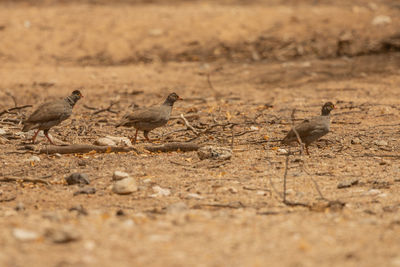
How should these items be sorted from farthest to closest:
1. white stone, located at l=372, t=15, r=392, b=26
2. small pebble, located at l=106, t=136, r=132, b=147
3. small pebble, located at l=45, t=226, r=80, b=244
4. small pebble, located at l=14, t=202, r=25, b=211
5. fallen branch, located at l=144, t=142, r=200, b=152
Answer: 1. white stone, located at l=372, t=15, r=392, b=26
2. small pebble, located at l=106, t=136, r=132, b=147
3. fallen branch, located at l=144, t=142, r=200, b=152
4. small pebble, located at l=14, t=202, r=25, b=211
5. small pebble, located at l=45, t=226, r=80, b=244

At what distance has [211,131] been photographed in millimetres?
8516

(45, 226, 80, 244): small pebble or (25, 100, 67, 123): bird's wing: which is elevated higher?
(25, 100, 67, 123): bird's wing

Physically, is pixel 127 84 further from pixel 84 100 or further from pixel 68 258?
pixel 68 258

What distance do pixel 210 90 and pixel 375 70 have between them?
12.0 ft

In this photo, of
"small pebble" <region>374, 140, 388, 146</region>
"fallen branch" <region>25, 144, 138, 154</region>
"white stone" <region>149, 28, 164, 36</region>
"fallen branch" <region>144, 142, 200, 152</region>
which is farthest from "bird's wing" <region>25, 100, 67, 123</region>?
"white stone" <region>149, 28, 164, 36</region>

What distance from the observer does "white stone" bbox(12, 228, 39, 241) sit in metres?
4.16

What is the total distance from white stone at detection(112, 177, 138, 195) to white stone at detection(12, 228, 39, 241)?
179cm

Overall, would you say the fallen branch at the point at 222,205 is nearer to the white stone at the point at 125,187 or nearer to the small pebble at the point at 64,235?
the white stone at the point at 125,187

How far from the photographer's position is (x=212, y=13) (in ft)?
56.3

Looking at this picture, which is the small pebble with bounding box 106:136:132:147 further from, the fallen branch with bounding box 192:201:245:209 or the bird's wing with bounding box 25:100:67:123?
the fallen branch with bounding box 192:201:245:209

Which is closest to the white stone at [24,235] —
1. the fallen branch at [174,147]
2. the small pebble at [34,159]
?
the small pebble at [34,159]

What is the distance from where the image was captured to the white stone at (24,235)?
164 inches

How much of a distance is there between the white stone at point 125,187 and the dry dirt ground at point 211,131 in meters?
0.08

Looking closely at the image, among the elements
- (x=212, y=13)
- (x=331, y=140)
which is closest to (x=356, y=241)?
(x=331, y=140)
